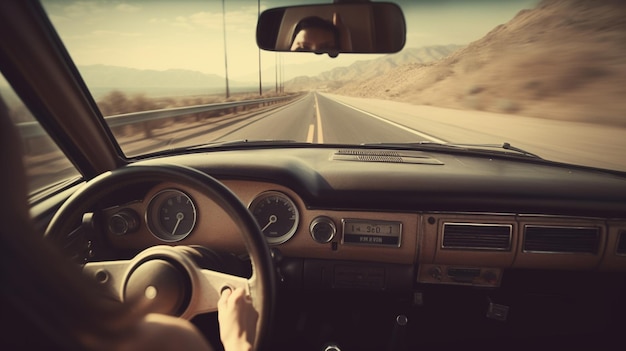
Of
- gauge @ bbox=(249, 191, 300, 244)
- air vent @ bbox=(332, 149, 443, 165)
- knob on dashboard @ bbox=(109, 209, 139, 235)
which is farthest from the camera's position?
air vent @ bbox=(332, 149, 443, 165)

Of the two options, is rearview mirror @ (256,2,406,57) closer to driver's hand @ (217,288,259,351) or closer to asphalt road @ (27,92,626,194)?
driver's hand @ (217,288,259,351)

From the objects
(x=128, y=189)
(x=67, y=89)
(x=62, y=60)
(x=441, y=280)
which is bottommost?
(x=441, y=280)

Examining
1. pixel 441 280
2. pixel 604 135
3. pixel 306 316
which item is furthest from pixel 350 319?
pixel 604 135

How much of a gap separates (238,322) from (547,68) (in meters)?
30.7

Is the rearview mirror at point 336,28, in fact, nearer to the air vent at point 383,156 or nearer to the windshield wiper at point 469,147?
the air vent at point 383,156

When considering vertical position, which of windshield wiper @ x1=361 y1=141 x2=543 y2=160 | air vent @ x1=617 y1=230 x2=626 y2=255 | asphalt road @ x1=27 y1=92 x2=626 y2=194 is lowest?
asphalt road @ x1=27 y1=92 x2=626 y2=194

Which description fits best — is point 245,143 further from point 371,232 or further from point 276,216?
point 371,232

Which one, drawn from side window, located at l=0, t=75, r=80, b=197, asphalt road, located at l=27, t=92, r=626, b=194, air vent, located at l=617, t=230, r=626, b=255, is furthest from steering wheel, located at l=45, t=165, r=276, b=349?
asphalt road, located at l=27, t=92, r=626, b=194

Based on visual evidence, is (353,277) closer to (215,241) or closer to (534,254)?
(215,241)

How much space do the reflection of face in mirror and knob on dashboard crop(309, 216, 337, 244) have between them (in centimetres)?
126

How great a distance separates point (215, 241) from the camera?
321 centimetres

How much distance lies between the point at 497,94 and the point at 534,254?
2987cm

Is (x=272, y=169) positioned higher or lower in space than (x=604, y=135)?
higher

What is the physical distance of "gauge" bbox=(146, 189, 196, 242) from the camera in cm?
300
